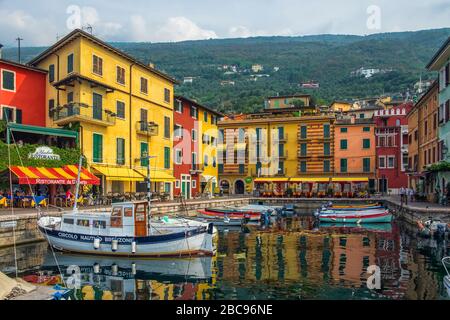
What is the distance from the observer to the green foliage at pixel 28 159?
106 feet

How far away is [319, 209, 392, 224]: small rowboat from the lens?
40844 mm

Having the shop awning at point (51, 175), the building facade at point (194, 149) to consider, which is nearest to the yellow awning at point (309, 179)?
the building facade at point (194, 149)

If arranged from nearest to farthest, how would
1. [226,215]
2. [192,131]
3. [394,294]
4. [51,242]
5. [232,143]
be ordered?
[394,294] → [51,242] → [226,215] → [192,131] → [232,143]

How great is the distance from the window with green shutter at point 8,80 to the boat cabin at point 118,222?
18.0 meters

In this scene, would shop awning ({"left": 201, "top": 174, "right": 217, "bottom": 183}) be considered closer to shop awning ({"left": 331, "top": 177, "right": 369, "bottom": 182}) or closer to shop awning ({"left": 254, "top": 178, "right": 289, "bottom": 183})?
shop awning ({"left": 254, "top": 178, "right": 289, "bottom": 183})

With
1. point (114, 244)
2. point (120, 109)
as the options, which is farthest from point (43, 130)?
point (114, 244)

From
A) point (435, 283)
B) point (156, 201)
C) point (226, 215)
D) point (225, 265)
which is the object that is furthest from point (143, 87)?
point (435, 283)

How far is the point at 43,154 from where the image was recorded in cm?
3497

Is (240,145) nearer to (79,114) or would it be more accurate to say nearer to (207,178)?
(207,178)

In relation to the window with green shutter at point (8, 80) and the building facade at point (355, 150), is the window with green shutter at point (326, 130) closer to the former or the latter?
the building facade at point (355, 150)

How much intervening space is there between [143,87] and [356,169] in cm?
3607

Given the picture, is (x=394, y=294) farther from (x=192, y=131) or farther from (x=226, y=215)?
(x=192, y=131)

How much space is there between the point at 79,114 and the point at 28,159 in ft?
19.5

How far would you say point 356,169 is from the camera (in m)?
66.2
